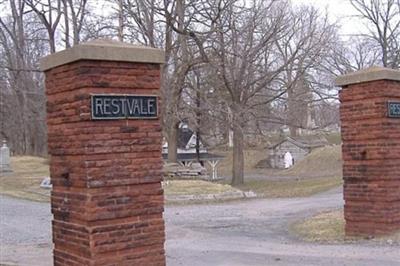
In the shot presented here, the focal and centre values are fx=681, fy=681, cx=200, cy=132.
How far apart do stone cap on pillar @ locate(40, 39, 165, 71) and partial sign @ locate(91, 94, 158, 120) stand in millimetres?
361

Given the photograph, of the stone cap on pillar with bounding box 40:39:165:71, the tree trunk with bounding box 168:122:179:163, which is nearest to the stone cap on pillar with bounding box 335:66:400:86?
the stone cap on pillar with bounding box 40:39:165:71

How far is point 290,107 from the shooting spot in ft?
120

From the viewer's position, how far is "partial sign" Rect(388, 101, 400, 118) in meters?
10.7

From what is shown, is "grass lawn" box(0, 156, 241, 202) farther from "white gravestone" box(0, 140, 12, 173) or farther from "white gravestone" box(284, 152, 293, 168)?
"white gravestone" box(284, 152, 293, 168)

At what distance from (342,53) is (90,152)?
1807 inches

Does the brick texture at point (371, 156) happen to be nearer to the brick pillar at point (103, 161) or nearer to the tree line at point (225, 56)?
the brick pillar at point (103, 161)

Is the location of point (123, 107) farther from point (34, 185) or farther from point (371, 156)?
point (34, 185)

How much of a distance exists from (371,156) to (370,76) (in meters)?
1.27

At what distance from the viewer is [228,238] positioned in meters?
12.0

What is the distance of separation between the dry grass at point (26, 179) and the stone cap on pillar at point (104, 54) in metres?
16.7

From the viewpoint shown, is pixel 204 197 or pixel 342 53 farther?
pixel 342 53


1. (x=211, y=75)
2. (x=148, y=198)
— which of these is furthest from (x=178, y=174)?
(x=148, y=198)

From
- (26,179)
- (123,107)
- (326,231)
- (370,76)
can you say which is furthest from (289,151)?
(123,107)

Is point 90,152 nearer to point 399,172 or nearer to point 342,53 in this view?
point 399,172
